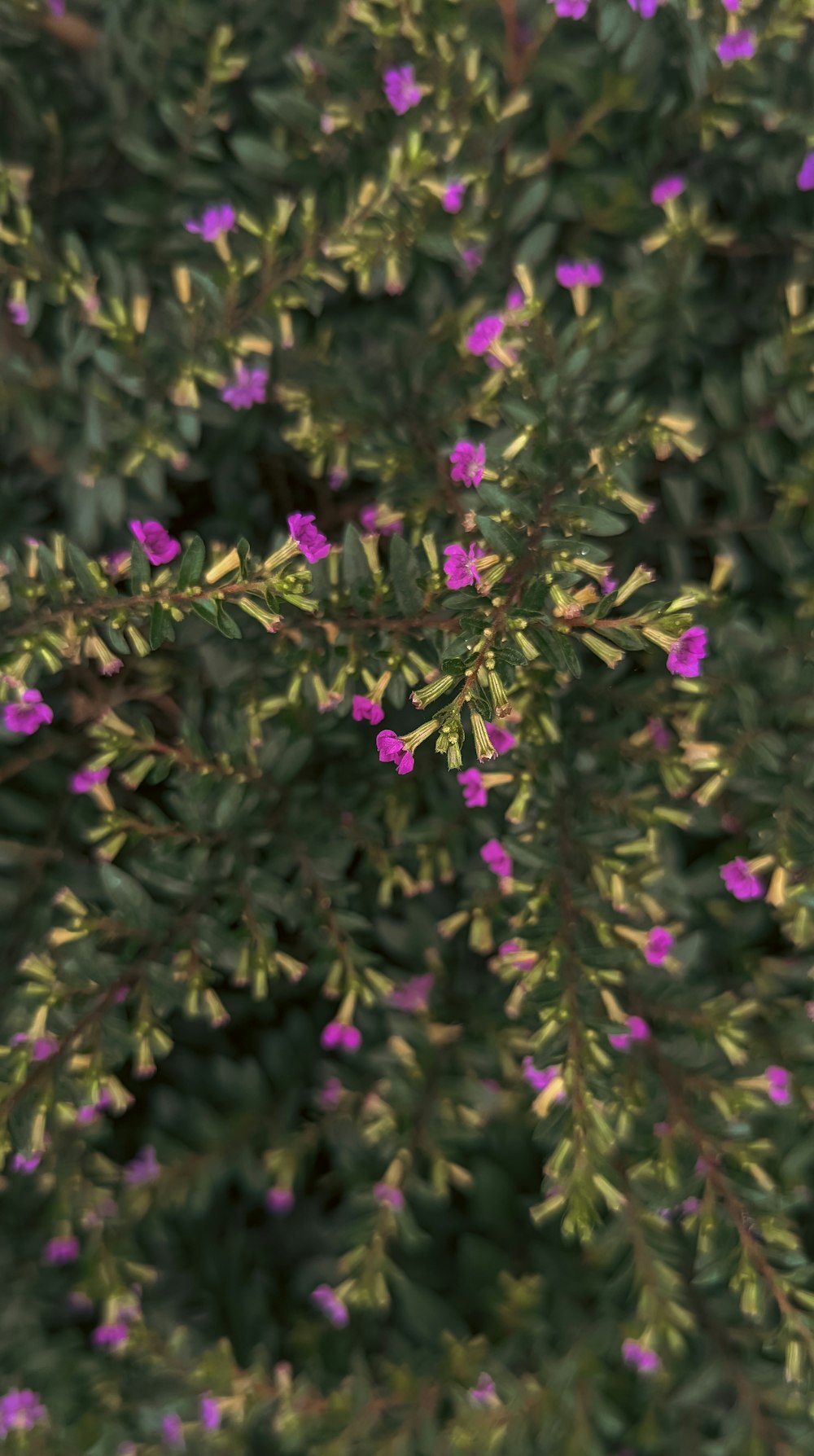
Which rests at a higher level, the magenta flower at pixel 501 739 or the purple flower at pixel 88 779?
the magenta flower at pixel 501 739

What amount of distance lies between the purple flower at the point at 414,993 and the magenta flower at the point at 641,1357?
76 centimetres

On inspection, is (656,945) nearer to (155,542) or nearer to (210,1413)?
(155,542)

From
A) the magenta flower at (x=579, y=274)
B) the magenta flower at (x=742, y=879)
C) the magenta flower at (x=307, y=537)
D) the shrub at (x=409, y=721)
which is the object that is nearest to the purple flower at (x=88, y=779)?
the shrub at (x=409, y=721)

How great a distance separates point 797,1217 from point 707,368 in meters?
1.91

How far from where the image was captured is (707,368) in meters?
2.12

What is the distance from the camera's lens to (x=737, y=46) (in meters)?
1.78

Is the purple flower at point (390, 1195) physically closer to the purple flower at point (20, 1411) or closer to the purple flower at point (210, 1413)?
the purple flower at point (210, 1413)

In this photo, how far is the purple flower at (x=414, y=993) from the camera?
2238mm

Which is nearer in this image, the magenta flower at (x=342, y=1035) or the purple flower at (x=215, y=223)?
the purple flower at (x=215, y=223)

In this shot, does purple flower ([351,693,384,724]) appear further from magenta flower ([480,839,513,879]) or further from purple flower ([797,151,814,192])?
purple flower ([797,151,814,192])

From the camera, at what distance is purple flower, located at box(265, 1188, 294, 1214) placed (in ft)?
7.60

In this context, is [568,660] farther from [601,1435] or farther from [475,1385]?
[601,1435]

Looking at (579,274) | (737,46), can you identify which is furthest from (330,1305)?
(737,46)

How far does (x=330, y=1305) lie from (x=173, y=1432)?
1.32ft
